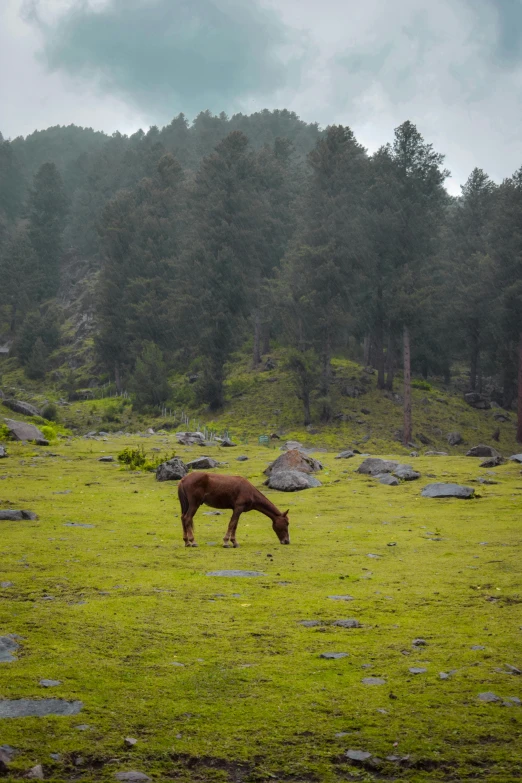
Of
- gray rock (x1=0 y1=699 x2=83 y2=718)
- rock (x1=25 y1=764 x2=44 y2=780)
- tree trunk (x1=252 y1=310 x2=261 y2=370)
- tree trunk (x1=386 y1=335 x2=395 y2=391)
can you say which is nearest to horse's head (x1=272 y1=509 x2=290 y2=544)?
gray rock (x1=0 y1=699 x2=83 y2=718)

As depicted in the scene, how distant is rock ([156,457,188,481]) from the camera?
77.8ft

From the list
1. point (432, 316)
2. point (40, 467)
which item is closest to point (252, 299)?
point (432, 316)

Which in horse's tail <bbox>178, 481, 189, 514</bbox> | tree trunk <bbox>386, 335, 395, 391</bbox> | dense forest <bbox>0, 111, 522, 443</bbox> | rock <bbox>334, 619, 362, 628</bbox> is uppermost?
dense forest <bbox>0, 111, 522, 443</bbox>

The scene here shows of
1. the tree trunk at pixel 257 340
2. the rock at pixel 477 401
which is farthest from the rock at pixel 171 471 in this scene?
the rock at pixel 477 401

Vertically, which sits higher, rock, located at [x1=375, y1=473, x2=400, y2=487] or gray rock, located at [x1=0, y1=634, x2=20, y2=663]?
gray rock, located at [x1=0, y1=634, x2=20, y2=663]

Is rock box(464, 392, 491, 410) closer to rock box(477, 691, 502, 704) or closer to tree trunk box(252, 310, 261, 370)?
tree trunk box(252, 310, 261, 370)

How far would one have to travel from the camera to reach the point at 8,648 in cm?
718

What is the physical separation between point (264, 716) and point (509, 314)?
51.2 metres

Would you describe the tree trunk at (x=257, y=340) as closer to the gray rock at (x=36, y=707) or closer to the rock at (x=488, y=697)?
the rock at (x=488, y=697)

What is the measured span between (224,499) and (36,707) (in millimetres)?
8665

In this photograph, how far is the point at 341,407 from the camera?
5322 cm

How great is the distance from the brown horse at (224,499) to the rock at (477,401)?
4813 centimetres

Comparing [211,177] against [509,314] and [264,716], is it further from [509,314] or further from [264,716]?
[264,716]

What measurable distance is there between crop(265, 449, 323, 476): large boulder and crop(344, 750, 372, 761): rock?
19309 mm
